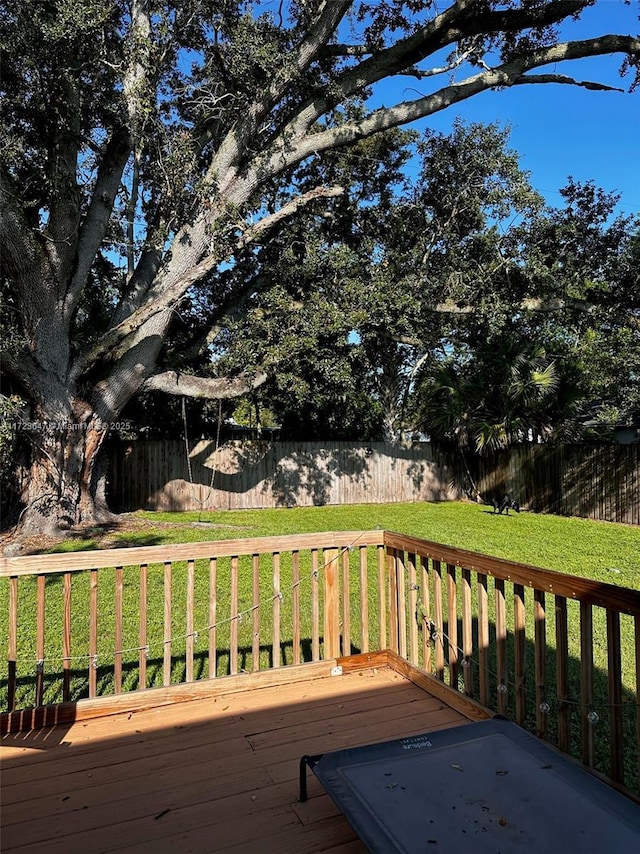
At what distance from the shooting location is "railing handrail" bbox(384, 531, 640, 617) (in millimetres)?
1813

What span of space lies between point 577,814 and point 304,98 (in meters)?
10.5

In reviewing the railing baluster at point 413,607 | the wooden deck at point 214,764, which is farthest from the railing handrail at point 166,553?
the wooden deck at point 214,764

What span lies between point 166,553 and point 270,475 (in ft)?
34.6

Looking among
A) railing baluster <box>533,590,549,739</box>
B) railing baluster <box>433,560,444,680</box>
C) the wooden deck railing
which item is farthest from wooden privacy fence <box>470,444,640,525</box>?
railing baluster <box>533,590,549,739</box>

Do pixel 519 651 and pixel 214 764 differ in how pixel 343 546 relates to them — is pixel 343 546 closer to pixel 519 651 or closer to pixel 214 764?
pixel 519 651

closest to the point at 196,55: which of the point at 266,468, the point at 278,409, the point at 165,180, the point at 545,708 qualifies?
the point at 165,180

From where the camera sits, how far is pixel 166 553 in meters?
2.71

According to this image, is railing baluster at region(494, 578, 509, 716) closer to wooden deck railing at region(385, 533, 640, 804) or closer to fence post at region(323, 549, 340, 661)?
wooden deck railing at region(385, 533, 640, 804)

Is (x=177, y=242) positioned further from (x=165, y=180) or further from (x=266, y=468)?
(x=266, y=468)

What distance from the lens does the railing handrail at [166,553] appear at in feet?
8.06

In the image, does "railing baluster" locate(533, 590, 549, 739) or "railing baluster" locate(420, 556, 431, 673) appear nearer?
"railing baluster" locate(533, 590, 549, 739)

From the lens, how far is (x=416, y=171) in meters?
12.6

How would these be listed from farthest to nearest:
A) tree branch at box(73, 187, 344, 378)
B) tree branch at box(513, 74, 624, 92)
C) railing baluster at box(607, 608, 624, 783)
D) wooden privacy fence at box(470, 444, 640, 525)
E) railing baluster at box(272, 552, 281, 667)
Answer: wooden privacy fence at box(470, 444, 640, 525), tree branch at box(513, 74, 624, 92), tree branch at box(73, 187, 344, 378), railing baluster at box(272, 552, 281, 667), railing baluster at box(607, 608, 624, 783)

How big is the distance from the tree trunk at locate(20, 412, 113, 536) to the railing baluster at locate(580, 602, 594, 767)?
25.8ft
